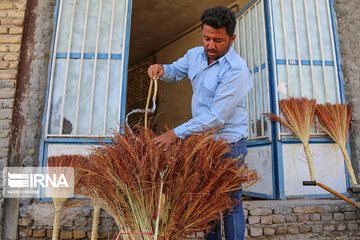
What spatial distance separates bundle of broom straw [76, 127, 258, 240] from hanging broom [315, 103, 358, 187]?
2170mm

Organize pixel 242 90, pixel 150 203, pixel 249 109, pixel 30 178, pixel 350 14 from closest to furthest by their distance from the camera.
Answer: pixel 150 203 < pixel 242 90 < pixel 30 178 < pixel 350 14 < pixel 249 109

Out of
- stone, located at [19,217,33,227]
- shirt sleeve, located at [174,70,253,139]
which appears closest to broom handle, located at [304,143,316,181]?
shirt sleeve, located at [174,70,253,139]

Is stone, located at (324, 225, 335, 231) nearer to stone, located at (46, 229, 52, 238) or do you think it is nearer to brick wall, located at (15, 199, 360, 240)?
brick wall, located at (15, 199, 360, 240)

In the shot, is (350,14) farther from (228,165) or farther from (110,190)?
(110,190)

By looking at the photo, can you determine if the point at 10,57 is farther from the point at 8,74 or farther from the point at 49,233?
the point at 49,233

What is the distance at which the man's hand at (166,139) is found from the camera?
4.43ft

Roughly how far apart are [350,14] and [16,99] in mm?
4195

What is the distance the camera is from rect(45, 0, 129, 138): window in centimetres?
287

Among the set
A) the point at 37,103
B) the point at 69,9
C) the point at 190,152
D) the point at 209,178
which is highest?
the point at 69,9

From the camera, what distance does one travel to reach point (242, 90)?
1.68m

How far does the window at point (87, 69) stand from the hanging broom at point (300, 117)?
6.12 ft

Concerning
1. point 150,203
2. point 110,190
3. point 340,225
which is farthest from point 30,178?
point 340,225

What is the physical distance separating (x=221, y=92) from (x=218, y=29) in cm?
41

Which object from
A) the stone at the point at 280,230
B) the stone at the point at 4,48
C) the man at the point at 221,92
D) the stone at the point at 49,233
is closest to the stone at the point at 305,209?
the stone at the point at 280,230
